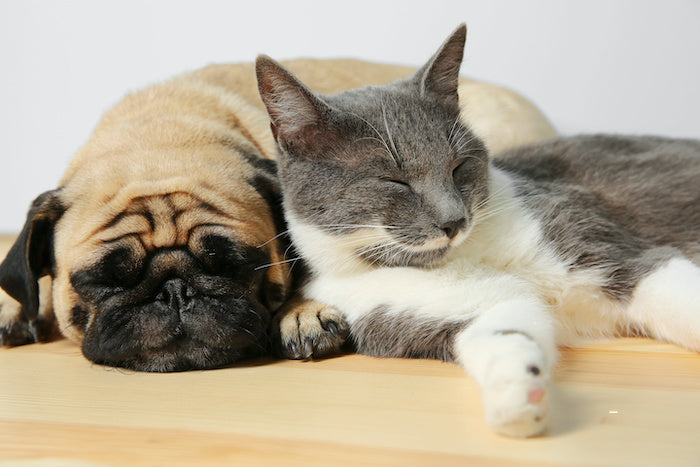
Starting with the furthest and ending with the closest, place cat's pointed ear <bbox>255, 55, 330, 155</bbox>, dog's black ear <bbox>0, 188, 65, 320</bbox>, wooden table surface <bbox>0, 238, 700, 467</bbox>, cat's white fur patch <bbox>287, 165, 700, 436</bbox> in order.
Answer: dog's black ear <bbox>0, 188, 65, 320</bbox> → cat's pointed ear <bbox>255, 55, 330, 155</bbox> → cat's white fur patch <bbox>287, 165, 700, 436</bbox> → wooden table surface <bbox>0, 238, 700, 467</bbox>

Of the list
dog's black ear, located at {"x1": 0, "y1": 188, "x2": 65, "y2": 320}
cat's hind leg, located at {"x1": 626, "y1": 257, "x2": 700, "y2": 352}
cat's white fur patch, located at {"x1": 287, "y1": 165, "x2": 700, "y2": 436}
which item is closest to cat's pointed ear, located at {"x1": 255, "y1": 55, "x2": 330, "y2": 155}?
cat's white fur patch, located at {"x1": 287, "y1": 165, "x2": 700, "y2": 436}

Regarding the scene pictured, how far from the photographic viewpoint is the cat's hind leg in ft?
5.34

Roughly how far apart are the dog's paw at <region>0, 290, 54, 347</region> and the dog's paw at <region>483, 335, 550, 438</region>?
5.18 ft

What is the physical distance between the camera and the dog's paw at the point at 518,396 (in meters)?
1.19

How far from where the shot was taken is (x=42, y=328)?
2.16 metres

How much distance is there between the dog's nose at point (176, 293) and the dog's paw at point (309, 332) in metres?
0.29

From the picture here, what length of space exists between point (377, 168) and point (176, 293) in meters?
0.64

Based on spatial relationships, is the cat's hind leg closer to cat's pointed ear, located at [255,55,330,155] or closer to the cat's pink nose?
the cat's pink nose

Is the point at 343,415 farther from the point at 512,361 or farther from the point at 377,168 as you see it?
the point at 377,168

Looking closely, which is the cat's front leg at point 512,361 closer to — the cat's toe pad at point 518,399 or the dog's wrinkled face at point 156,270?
the cat's toe pad at point 518,399

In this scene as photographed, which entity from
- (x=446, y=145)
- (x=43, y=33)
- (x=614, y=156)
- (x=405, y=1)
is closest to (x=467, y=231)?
(x=446, y=145)

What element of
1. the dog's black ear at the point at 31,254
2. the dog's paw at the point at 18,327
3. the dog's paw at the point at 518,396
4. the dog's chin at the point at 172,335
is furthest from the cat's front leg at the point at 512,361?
the dog's paw at the point at 18,327

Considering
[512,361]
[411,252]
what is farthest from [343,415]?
[411,252]

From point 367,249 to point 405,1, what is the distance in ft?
6.79
